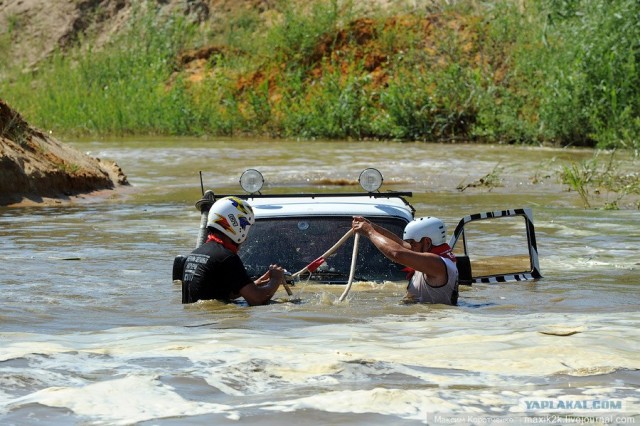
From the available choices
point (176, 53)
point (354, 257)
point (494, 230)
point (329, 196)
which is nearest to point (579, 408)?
point (354, 257)

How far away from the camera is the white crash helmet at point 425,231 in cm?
853

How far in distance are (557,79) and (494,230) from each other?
13.4m

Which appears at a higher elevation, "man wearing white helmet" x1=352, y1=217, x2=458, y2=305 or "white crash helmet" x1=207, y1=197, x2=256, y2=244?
"white crash helmet" x1=207, y1=197, x2=256, y2=244

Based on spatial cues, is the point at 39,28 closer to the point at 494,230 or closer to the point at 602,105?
the point at 602,105

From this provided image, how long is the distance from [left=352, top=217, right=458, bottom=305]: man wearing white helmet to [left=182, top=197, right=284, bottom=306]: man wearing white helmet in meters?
0.73

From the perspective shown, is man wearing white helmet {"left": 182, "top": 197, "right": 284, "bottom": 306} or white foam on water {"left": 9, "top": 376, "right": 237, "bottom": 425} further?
man wearing white helmet {"left": 182, "top": 197, "right": 284, "bottom": 306}

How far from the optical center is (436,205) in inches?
718

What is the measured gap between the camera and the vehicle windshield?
29.6ft

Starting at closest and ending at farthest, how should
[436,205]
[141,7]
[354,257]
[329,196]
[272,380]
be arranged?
[272,380], [354,257], [329,196], [436,205], [141,7]

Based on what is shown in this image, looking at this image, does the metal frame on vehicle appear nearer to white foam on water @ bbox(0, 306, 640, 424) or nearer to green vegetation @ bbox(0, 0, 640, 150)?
white foam on water @ bbox(0, 306, 640, 424)

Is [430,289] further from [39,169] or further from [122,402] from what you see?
[39,169]
